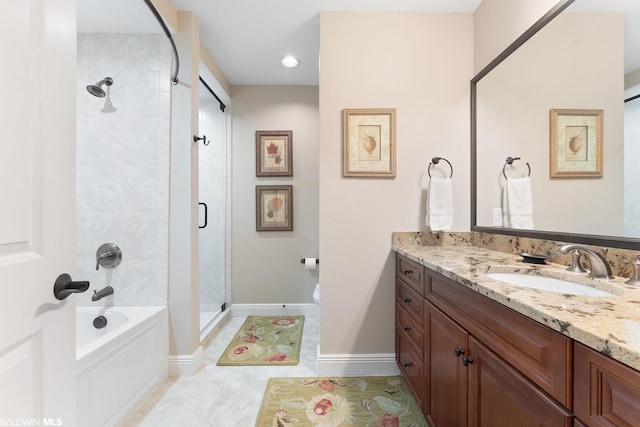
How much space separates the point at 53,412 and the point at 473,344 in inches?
49.9

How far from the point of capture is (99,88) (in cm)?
173

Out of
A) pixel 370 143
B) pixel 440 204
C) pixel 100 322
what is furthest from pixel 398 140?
pixel 100 322

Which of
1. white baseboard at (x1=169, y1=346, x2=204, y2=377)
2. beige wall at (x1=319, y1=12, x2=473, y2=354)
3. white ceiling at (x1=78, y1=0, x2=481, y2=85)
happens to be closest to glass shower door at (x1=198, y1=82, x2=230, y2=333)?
white ceiling at (x1=78, y1=0, x2=481, y2=85)

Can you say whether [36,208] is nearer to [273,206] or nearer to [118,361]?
[118,361]

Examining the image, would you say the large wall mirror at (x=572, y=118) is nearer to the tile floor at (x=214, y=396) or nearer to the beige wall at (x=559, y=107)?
the beige wall at (x=559, y=107)

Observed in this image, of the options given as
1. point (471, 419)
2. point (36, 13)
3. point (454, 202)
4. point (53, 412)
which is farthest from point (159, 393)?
point (454, 202)

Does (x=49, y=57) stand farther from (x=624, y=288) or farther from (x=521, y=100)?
(x=521, y=100)

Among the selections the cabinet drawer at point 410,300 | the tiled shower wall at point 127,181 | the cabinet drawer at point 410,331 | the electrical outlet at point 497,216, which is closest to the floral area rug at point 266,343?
the tiled shower wall at point 127,181

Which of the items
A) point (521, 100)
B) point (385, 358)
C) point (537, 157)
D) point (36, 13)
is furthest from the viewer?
point (385, 358)

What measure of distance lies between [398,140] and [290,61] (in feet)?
→ 4.39

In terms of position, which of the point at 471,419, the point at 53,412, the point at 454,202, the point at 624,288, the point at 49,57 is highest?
the point at 49,57

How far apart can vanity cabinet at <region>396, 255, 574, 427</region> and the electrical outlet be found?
2.10 feet

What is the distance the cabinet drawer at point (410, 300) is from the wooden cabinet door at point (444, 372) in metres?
0.09

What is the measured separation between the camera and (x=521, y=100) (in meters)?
1.49
